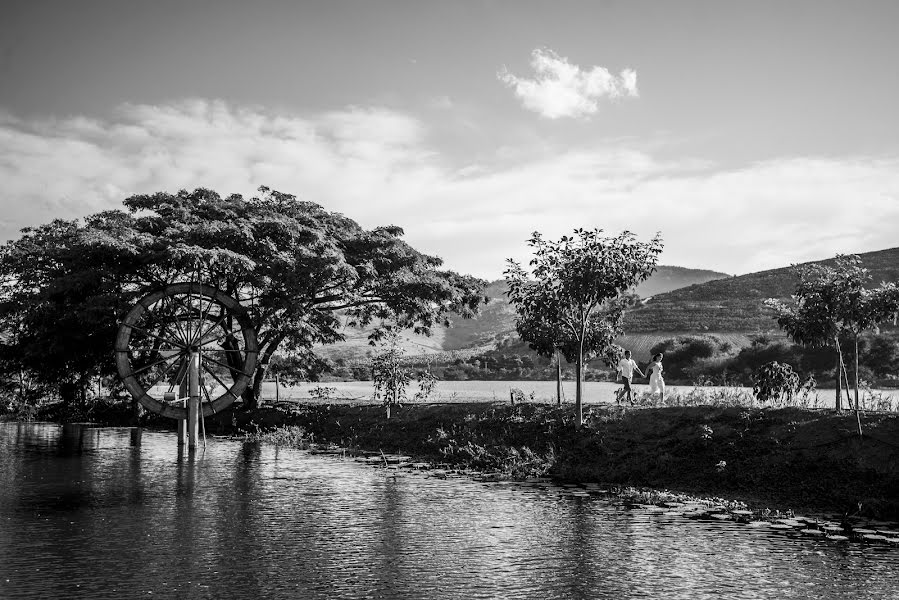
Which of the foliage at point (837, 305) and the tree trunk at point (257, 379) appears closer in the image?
the foliage at point (837, 305)

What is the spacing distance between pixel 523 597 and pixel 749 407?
46.0 feet

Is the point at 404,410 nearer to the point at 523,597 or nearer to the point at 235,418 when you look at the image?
the point at 235,418

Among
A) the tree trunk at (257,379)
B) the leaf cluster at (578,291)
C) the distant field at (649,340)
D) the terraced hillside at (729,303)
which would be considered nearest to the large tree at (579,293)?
the leaf cluster at (578,291)

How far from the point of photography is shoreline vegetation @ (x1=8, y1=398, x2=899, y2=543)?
18438 mm

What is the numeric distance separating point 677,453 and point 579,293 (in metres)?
5.51

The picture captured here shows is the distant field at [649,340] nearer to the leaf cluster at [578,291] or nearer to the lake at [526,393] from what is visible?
the lake at [526,393]

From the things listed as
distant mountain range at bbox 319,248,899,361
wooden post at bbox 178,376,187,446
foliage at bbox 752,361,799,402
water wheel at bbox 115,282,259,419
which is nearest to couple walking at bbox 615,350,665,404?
foliage at bbox 752,361,799,402

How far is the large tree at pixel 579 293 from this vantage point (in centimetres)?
2470

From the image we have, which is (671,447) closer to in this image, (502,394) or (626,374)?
(626,374)

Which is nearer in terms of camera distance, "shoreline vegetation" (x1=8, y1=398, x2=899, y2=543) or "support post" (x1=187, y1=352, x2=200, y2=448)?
"shoreline vegetation" (x1=8, y1=398, x2=899, y2=543)

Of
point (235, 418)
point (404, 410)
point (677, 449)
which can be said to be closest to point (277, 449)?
point (404, 410)

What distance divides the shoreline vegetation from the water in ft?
5.89

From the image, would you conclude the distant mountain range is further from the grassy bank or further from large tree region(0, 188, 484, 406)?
the grassy bank

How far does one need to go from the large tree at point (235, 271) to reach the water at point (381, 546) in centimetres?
1220
